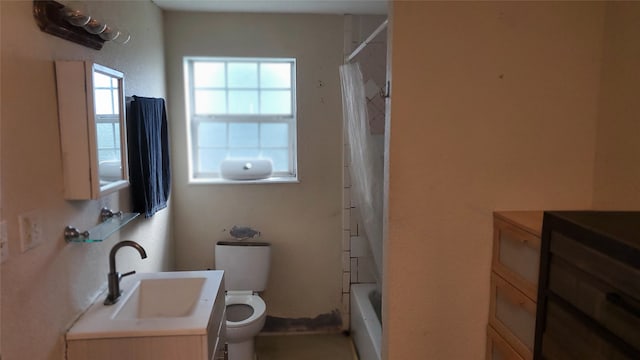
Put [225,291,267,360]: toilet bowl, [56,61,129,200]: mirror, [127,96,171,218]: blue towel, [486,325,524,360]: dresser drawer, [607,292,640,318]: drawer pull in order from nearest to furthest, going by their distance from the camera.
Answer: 1. [607,292,640,318]: drawer pull
2. [56,61,129,200]: mirror
3. [486,325,524,360]: dresser drawer
4. [127,96,171,218]: blue towel
5. [225,291,267,360]: toilet bowl

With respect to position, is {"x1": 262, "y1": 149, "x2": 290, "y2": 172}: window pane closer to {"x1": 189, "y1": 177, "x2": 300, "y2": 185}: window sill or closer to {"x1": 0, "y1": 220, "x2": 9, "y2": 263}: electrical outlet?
{"x1": 189, "y1": 177, "x2": 300, "y2": 185}: window sill

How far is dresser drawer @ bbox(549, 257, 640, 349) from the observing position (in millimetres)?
1046

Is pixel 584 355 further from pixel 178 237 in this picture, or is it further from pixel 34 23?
pixel 178 237

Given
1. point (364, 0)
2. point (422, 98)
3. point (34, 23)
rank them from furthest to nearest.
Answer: point (364, 0) → point (422, 98) → point (34, 23)

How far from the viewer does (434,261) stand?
68.9 inches

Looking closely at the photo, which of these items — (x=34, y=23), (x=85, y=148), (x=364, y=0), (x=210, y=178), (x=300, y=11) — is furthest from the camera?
(x=210, y=178)

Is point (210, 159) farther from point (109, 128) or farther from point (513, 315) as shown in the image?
point (513, 315)

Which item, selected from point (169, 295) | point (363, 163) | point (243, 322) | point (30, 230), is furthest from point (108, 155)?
point (363, 163)

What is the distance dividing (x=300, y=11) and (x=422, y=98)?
148cm

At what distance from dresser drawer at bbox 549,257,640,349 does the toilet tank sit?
6.27 ft

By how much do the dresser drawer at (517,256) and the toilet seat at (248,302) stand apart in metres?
1.44

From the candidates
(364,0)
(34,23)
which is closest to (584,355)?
(34,23)

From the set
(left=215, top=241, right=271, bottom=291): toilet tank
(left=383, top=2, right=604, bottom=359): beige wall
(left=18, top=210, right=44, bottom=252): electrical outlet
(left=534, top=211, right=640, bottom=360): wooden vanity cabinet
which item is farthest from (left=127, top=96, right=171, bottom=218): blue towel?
(left=534, top=211, right=640, bottom=360): wooden vanity cabinet

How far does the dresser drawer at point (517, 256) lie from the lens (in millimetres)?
1484
